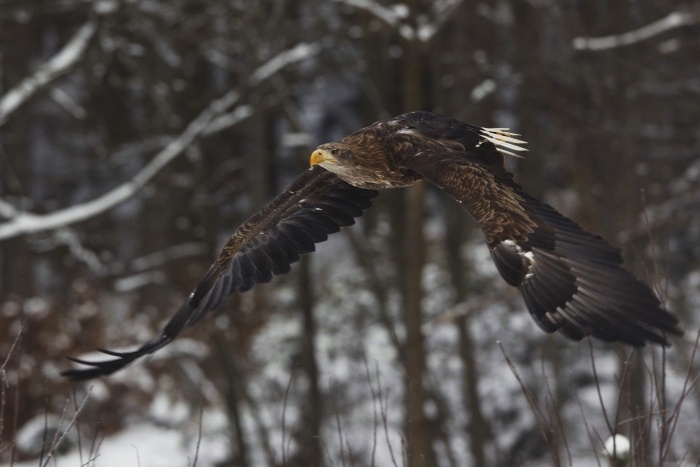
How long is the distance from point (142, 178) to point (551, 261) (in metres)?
6.71

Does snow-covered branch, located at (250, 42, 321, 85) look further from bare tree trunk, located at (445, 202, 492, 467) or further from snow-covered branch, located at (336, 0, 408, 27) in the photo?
bare tree trunk, located at (445, 202, 492, 467)

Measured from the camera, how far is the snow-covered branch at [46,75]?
920 cm

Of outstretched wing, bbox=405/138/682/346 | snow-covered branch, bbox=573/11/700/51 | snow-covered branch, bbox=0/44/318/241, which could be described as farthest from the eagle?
snow-covered branch, bbox=573/11/700/51

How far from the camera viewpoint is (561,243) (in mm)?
3771

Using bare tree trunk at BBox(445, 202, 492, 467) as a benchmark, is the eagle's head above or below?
below

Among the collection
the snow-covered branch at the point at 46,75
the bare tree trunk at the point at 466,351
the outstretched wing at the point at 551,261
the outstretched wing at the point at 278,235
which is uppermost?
the snow-covered branch at the point at 46,75

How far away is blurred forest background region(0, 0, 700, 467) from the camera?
10.5 m

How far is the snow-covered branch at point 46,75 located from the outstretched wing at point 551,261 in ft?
19.3

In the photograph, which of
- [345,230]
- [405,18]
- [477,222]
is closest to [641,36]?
[405,18]

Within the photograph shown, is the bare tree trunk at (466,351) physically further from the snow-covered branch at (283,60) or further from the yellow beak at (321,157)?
the yellow beak at (321,157)

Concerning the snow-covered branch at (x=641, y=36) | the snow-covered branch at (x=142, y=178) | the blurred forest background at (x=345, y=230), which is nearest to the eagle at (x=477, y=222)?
the blurred forest background at (x=345, y=230)

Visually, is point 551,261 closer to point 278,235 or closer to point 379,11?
point 278,235

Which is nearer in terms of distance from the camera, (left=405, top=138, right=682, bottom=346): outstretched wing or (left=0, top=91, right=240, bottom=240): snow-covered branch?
(left=405, top=138, right=682, bottom=346): outstretched wing

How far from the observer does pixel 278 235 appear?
17.4ft
